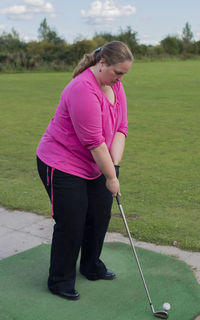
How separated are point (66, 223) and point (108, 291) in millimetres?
660

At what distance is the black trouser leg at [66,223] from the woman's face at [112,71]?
711 millimetres

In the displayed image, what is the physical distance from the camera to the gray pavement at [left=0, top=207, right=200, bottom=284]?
4020mm

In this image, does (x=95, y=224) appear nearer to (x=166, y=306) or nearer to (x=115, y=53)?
(x=166, y=306)

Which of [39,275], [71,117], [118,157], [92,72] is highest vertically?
[92,72]

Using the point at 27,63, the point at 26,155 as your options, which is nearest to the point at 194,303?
the point at 26,155

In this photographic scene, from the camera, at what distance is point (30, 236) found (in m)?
4.49

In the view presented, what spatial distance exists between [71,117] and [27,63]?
3565cm

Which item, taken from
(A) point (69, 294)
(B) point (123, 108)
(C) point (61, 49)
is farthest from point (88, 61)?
(C) point (61, 49)

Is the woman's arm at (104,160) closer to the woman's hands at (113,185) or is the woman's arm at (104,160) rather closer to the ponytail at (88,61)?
the woman's hands at (113,185)

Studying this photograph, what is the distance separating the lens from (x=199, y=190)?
606cm

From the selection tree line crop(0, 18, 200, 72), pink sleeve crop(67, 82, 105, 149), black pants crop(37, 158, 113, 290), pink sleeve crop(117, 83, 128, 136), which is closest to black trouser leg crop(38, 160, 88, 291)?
black pants crop(37, 158, 113, 290)

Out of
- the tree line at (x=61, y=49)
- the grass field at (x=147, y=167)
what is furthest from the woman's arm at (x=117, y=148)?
the tree line at (x=61, y=49)

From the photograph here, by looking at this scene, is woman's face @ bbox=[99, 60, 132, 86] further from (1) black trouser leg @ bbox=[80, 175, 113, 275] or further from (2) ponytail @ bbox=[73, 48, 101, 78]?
(1) black trouser leg @ bbox=[80, 175, 113, 275]

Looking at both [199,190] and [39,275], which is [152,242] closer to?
[39,275]
